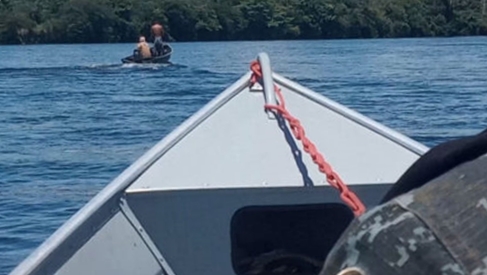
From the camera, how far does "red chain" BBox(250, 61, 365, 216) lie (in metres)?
3.25

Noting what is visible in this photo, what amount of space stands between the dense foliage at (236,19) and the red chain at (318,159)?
47.4m

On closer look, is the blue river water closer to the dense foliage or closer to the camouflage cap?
the camouflage cap

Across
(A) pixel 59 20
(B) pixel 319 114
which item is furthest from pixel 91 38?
(B) pixel 319 114

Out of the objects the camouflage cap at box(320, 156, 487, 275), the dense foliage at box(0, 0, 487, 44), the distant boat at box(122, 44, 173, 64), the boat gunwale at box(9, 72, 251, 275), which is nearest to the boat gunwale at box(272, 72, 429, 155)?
the boat gunwale at box(9, 72, 251, 275)

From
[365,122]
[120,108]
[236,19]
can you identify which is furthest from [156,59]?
[236,19]

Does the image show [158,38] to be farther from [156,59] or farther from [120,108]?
[120,108]

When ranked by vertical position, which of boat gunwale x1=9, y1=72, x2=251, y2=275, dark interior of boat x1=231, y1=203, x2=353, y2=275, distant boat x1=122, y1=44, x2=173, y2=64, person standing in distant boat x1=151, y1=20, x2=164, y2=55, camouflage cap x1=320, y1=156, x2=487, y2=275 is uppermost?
camouflage cap x1=320, y1=156, x2=487, y2=275

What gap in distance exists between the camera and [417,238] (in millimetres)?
893

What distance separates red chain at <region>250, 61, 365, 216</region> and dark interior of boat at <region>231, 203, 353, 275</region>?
0.26 m

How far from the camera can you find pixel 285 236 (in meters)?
3.87

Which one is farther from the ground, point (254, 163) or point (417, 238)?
point (417, 238)

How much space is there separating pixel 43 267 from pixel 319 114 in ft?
3.07

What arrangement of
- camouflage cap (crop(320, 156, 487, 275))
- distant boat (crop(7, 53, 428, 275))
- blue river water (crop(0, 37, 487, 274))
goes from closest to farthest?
camouflage cap (crop(320, 156, 487, 275)), distant boat (crop(7, 53, 428, 275)), blue river water (crop(0, 37, 487, 274))

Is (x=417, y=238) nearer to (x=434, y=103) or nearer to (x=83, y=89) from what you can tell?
(x=434, y=103)
